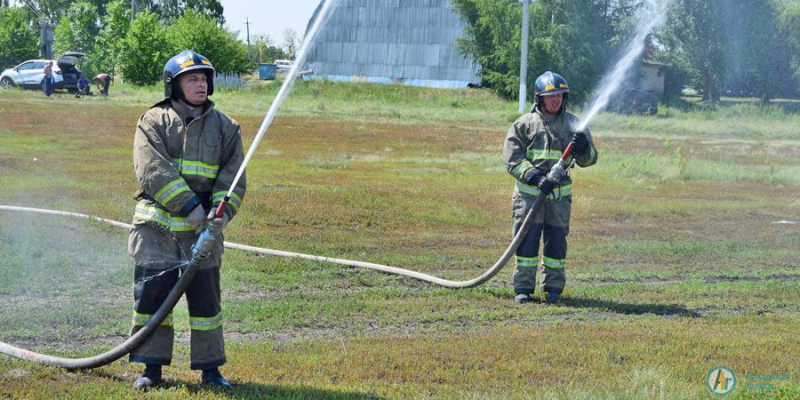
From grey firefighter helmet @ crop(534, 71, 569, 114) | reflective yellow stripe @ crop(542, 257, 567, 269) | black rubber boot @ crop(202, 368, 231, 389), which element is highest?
grey firefighter helmet @ crop(534, 71, 569, 114)

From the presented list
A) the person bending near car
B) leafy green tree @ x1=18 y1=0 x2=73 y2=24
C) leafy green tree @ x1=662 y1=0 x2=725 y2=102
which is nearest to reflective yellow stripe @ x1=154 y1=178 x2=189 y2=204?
leafy green tree @ x1=662 y1=0 x2=725 y2=102

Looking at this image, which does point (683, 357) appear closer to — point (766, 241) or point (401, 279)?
point (401, 279)

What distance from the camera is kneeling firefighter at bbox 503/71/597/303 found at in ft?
28.2

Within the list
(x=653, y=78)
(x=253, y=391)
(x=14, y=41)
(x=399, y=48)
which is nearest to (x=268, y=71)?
(x=399, y=48)

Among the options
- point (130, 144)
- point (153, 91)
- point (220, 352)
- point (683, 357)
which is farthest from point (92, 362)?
point (153, 91)

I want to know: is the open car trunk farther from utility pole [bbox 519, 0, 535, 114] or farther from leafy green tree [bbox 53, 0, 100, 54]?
leafy green tree [bbox 53, 0, 100, 54]

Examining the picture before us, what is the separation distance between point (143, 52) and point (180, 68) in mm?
56021

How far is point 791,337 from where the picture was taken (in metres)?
7.65

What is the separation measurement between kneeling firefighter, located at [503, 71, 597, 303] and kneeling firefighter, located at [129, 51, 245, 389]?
378 centimetres

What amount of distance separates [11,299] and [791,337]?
6.68 m

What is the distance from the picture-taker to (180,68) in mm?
→ 5418

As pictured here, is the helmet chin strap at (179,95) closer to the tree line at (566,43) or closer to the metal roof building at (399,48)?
the tree line at (566,43)

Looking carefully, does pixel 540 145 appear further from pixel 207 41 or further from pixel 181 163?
pixel 207 41

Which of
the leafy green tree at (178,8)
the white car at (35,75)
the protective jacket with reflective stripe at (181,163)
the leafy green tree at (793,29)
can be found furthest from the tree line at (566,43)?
the protective jacket with reflective stripe at (181,163)
